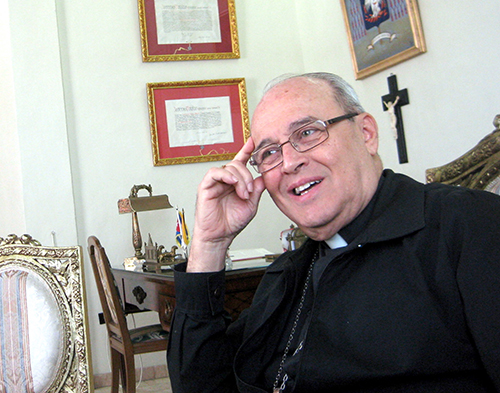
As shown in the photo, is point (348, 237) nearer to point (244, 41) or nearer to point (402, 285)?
point (402, 285)

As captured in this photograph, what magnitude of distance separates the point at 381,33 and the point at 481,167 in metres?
1.67

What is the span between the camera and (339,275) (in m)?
1.27

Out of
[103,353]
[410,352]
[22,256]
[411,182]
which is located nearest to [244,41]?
[103,353]

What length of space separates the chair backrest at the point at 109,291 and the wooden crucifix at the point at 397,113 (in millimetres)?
1958

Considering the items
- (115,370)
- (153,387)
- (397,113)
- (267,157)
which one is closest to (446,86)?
(397,113)

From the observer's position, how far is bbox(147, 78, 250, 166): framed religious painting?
4.57 m

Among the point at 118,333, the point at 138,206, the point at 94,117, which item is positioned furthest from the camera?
the point at 94,117

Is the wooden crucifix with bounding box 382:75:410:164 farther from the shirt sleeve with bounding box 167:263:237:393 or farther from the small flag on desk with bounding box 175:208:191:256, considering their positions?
the shirt sleeve with bounding box 167:263:237:393

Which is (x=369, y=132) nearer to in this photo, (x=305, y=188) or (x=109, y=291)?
(x=305, y=188)

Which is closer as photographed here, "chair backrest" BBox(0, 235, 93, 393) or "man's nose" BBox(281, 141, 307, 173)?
"man's nose" BBox(281, 141, 307, 173)

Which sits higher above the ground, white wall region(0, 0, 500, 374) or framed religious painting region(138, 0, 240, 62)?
framed religious painting region(138, 0, 240, 62)

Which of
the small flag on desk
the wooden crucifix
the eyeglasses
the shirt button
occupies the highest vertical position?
the wooden crucifix

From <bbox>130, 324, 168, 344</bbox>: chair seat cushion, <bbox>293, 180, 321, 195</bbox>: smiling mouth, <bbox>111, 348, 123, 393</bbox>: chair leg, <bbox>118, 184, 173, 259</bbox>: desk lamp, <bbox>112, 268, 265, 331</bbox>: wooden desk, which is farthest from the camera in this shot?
<bbox>118, 184, 173, 259</bbox>: desk lamp

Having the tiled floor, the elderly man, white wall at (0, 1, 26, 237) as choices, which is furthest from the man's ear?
white wall at (0, 1, 26, 237)
